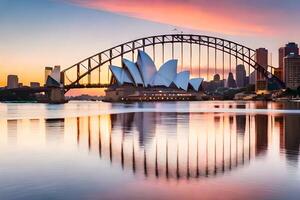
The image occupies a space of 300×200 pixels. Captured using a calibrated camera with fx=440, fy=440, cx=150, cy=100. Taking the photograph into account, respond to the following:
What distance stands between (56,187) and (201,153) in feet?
28.1

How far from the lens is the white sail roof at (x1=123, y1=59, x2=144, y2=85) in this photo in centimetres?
17300

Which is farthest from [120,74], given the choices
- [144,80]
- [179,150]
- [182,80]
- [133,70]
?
[179,150]

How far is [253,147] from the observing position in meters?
20.8

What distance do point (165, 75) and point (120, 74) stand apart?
825 inches

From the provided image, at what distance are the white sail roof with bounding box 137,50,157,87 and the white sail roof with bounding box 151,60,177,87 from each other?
10.9 feet

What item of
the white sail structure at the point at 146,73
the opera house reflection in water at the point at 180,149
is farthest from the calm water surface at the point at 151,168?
the white sail structure at the point at 146,73

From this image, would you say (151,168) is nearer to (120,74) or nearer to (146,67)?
(146,67)

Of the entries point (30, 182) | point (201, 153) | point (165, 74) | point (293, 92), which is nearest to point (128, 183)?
point (30, 182)

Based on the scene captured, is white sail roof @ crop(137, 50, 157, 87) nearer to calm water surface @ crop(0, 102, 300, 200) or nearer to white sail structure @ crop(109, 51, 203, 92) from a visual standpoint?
white sail structure @ crop(109, 51, 203, 92)

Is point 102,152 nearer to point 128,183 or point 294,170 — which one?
point 128,183

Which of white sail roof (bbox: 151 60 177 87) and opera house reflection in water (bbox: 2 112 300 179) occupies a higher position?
white sail roof (bbox: 151 60 177 87)

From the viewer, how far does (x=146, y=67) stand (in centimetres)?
17675

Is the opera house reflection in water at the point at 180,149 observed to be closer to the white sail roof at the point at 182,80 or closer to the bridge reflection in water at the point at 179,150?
the bridge reflection in water at the point at 179,150

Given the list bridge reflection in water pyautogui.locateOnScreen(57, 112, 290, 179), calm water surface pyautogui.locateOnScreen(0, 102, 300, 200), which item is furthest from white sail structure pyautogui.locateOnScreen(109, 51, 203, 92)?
calm water surface pyautogui.locateOnScreen(0, 102, 300, 200)
